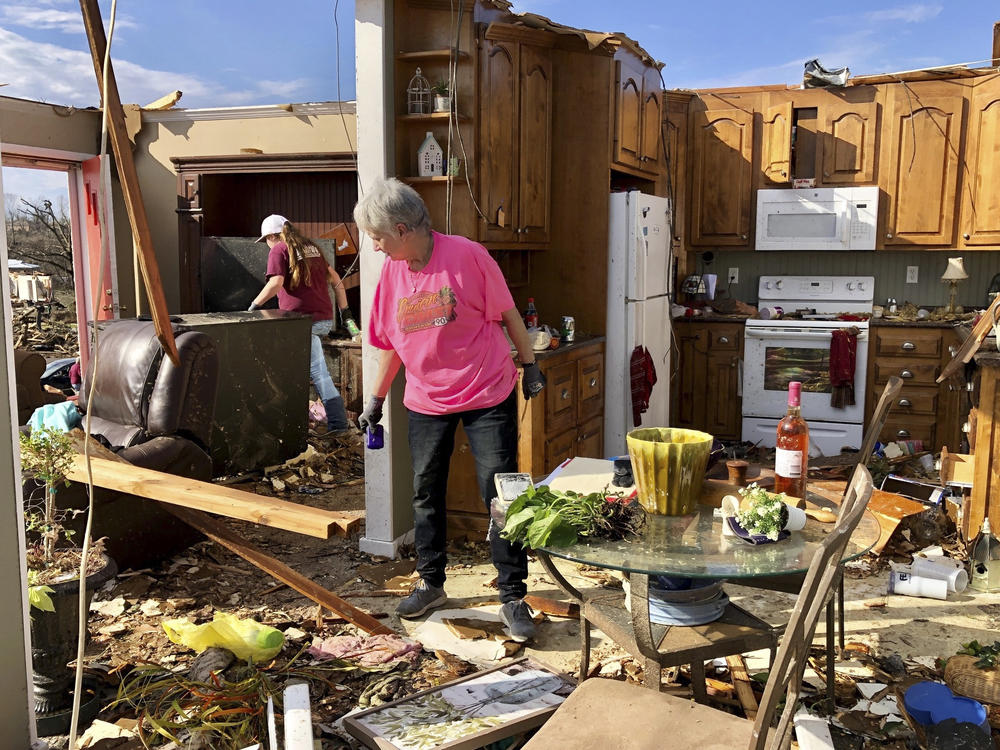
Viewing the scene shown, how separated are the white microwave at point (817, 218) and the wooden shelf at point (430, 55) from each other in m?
3.24

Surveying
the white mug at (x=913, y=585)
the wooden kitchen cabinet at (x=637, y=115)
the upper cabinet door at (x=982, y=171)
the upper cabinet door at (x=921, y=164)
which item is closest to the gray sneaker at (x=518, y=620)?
the white mug at (x=913, y=585)

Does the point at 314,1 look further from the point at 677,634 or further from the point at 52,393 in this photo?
the point at 52,393

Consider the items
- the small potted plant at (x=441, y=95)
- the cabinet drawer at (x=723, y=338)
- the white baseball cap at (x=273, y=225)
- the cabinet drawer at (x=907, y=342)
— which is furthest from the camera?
the cabinet drawer at (x=723, y=338)

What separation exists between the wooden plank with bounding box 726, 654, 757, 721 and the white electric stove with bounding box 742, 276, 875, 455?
11.2ft

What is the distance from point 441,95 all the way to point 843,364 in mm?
3572

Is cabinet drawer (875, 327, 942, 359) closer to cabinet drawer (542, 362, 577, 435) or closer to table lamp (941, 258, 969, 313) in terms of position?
table lamp (941, 258, 969, 313)

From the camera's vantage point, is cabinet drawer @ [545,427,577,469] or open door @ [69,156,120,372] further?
open door @ [69,156,120,372]

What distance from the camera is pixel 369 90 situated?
3904 mm

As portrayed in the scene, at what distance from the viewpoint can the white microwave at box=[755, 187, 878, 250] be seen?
6133 millimetres

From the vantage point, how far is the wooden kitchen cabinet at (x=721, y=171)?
21.1 feet

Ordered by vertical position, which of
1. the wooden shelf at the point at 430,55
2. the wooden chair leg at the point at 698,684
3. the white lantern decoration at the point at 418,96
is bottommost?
the wooden chair leg at the point at 698,684

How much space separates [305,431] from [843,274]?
4381 mm

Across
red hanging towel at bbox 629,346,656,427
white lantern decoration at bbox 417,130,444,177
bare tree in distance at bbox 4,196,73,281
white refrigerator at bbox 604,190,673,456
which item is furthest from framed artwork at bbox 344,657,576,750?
bare tree in distance at bbox 4,196,73,281

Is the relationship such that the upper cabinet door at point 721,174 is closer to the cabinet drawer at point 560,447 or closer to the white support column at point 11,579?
the cabinet drawer at point 560,447
